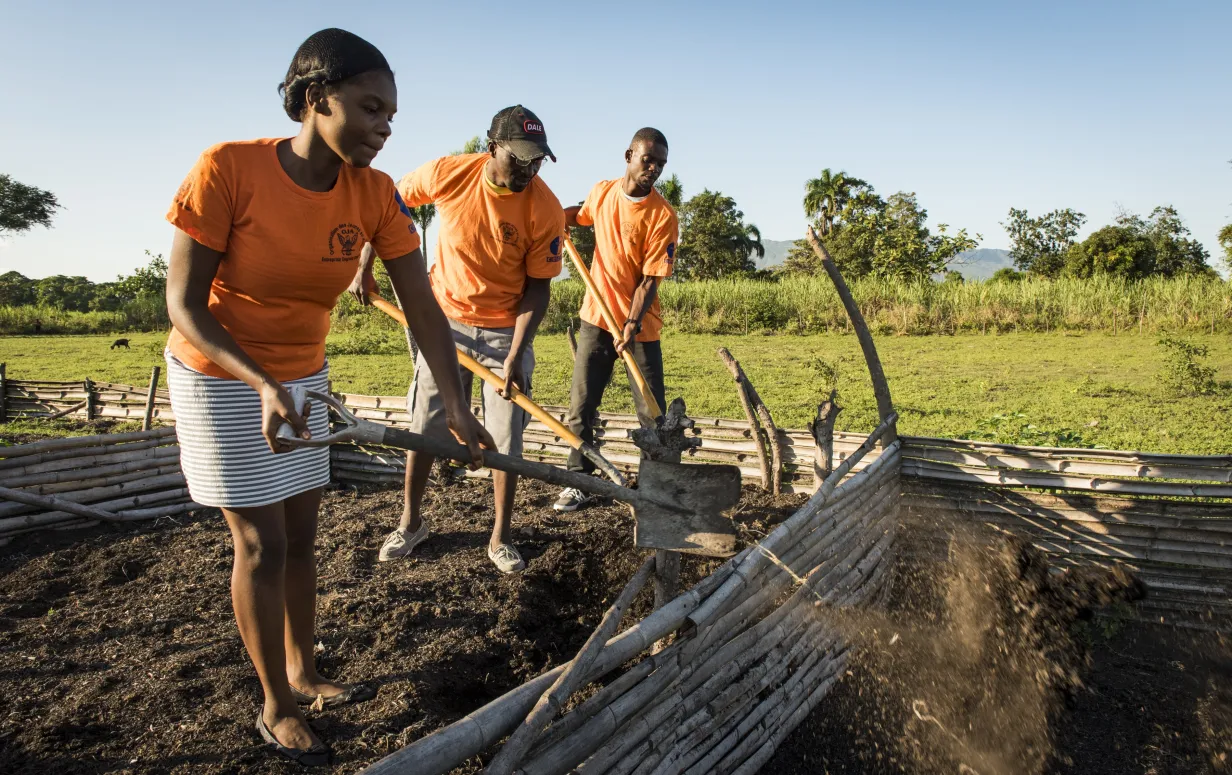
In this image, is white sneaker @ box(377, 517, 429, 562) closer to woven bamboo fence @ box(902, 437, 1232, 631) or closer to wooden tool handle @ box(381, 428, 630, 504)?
wooden tool handle @ box(381, 428, 630, 504)

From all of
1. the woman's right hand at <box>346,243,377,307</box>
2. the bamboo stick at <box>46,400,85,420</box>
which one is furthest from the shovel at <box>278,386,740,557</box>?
the bamboo stick at <box>46,400,85,420</box>

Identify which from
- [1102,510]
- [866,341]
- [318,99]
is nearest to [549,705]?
[318,99]

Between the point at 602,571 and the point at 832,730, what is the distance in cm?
116

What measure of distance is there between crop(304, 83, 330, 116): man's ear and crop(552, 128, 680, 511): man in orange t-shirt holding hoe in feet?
7.78

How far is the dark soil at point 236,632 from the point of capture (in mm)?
2318

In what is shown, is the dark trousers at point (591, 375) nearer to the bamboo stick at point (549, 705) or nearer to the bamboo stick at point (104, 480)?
the bamboo stick at point (104, 480)

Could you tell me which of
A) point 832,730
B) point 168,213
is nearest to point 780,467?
point 832,730

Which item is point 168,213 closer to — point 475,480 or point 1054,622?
point 475,480

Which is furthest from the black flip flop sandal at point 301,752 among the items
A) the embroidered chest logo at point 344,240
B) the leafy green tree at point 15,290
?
the leafy green tree at point 15,290

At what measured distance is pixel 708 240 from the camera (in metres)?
36.9

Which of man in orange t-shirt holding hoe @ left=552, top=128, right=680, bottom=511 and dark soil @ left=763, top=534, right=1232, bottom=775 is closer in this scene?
dark soil @ left=763, top=534, right=1232, bottom=775

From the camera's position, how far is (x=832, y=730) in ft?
9.35

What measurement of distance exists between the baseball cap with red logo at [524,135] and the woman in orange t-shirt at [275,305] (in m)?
1.04

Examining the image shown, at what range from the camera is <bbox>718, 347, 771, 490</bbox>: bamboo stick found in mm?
3998
